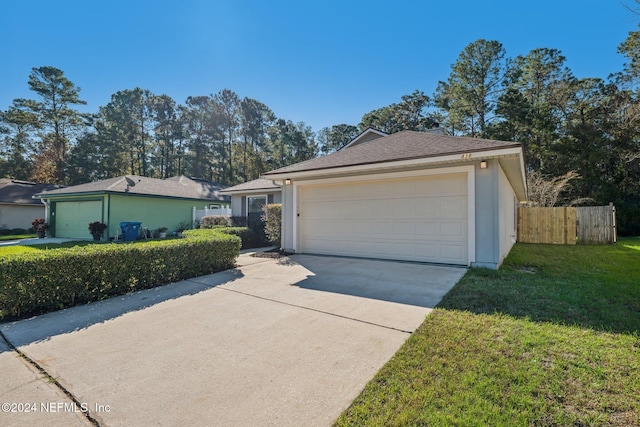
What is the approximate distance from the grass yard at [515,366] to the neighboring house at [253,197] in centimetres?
1112

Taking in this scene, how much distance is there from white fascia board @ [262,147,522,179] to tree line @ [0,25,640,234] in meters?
15.8

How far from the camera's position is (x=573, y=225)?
1230 cm

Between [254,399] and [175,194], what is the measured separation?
1779 cm

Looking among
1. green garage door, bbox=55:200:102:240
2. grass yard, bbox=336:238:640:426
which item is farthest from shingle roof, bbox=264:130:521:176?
green garage door, bbox=55:200:102:240

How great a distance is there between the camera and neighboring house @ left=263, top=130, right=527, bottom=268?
258 inches

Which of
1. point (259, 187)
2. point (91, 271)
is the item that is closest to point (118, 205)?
point (259, 187)

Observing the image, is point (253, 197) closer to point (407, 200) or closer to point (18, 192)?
point (407, 200)

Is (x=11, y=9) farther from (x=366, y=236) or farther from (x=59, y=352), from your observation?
(x=366, y=236)

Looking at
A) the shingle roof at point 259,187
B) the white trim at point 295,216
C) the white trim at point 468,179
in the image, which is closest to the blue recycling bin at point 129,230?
the shingle roof at point 259,187

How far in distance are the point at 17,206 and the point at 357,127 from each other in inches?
1252

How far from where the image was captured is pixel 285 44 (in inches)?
420

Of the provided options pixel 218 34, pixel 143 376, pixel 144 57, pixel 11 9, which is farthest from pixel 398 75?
pixel 143 376

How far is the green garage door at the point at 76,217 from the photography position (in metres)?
15.5

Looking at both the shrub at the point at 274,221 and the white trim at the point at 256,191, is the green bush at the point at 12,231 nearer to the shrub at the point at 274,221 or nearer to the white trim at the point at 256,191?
the white trim at the point at 256,191
